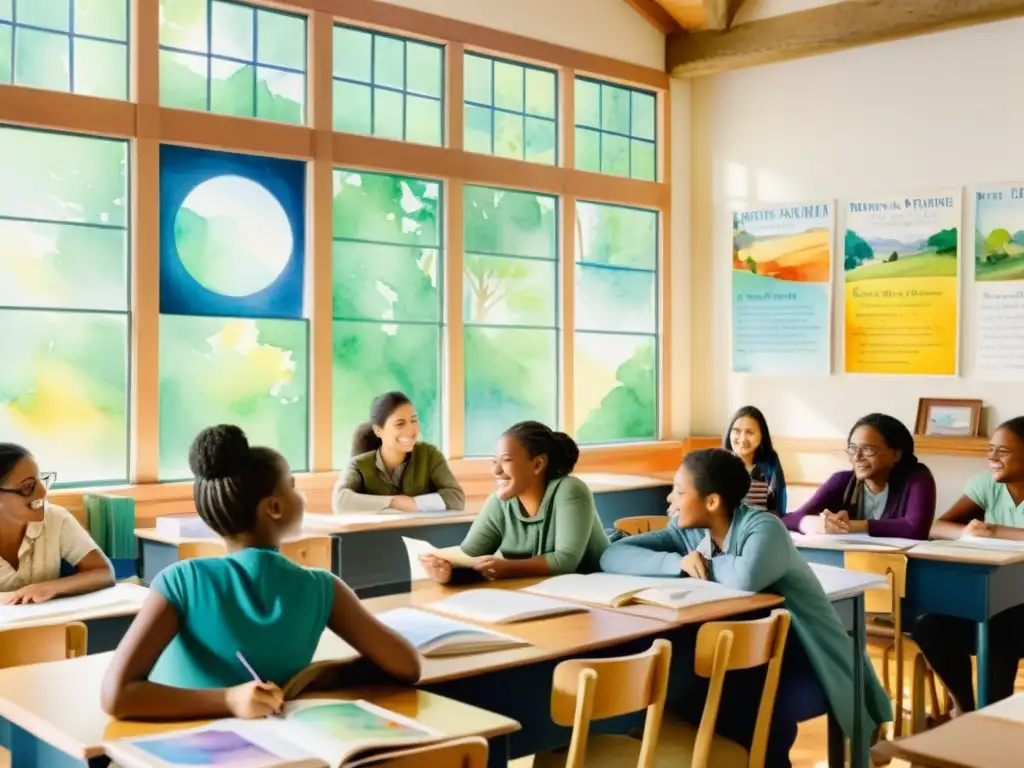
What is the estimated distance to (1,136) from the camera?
5031mm

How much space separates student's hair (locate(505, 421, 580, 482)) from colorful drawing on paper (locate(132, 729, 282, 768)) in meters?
1.88

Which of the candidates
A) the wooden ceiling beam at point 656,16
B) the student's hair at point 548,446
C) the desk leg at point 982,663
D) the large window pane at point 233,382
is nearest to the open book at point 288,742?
the student's hair at point 548,446

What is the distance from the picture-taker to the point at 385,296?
20.9 feet

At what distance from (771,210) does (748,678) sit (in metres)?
4.79

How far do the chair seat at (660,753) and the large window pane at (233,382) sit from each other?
3.17 meters

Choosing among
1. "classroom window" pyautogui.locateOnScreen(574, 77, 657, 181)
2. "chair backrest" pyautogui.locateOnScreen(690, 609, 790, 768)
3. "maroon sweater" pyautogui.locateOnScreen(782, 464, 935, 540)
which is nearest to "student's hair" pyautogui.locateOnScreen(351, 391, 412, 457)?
"maroon sweater" pyautogui.locateOnScreen(782, 464, 935, 540)

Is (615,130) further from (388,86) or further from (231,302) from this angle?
(231,302)

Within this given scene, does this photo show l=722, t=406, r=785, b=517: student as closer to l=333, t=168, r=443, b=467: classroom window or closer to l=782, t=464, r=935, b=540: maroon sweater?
l=782, t=464, r=935, b=540: maroon sweater

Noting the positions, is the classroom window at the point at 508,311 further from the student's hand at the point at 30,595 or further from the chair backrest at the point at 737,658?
the chair backrest at the point at 737,658

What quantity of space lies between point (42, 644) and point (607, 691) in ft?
4.67

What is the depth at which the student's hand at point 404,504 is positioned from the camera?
17.2 ft

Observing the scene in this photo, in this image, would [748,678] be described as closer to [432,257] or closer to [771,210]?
[432,257]

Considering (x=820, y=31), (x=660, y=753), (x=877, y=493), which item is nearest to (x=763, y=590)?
(x=660, y=753)

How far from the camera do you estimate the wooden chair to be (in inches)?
86.4
